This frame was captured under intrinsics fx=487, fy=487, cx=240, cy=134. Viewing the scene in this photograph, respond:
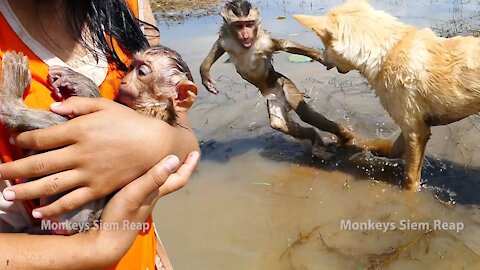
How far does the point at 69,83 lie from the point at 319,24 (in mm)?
3283

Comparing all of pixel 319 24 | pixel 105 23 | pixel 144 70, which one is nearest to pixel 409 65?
pixel 319 24

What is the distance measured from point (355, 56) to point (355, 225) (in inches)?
61.1

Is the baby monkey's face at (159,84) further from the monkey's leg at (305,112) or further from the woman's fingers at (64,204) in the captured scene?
the monkey's leg at (305,112)

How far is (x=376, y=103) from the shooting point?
6.67 meters

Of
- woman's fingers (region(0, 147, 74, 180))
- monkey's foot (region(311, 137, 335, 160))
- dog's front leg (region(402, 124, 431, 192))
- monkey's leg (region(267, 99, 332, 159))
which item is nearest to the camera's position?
woman's fingers (region(0, 147, 74, 180))

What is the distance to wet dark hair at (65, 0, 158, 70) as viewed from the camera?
1.96 metres

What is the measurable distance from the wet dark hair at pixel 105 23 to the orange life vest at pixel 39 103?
0.43 feet

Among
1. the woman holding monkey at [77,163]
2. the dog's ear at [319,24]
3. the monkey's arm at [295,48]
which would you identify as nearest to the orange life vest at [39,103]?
the woman holding monkey at [77,163]

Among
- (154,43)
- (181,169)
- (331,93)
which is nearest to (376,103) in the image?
(331,93)

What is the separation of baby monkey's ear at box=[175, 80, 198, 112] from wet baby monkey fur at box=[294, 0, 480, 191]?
2513 millimetres

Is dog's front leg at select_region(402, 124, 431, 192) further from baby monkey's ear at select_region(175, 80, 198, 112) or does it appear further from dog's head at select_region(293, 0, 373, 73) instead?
baby monkey's ear at select_region(175, 80, 198, 112)

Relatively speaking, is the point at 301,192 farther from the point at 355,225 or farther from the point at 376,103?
the point at 376,103

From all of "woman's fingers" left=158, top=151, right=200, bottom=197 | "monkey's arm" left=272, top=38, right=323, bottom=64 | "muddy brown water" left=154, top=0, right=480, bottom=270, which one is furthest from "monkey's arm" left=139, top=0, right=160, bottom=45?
"monkey's arm" left=272, top=38, right=323, bottom=64

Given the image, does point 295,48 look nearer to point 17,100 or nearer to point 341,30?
point 341,30
